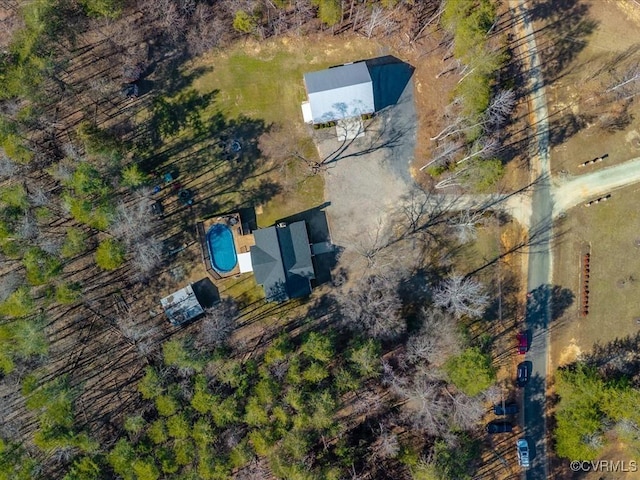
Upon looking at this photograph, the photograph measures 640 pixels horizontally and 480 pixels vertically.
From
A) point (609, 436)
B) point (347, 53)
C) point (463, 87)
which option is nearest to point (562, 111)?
point (463, 87)

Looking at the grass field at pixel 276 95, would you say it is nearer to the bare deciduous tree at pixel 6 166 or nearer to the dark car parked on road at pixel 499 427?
the bare deciduous tree at pixel 6 166

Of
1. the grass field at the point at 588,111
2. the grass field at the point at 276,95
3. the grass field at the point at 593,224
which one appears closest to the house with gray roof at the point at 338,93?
the grass field at the point at 276,95

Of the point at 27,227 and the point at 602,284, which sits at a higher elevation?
the point at 27,227

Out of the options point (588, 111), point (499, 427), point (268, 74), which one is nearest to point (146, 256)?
point (268, 74)

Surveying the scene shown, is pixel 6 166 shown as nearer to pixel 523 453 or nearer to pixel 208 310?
pixel 208 310

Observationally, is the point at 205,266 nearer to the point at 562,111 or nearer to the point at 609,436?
the point at 562,111

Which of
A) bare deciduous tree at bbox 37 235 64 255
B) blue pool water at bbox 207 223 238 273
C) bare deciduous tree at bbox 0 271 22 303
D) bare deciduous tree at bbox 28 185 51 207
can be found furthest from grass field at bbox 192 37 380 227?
bare deciduous tree at bbox 0 271 22 303

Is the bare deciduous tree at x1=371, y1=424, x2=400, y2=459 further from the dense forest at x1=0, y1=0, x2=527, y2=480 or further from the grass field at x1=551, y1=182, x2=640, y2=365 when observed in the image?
the grass field at x1=551, y1=182, x2=640, y2=365
